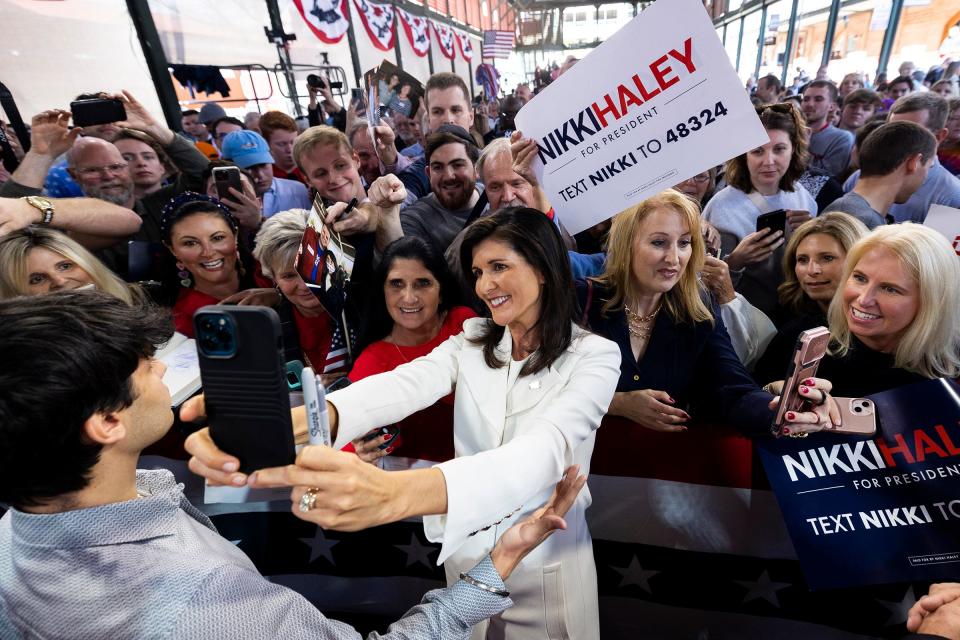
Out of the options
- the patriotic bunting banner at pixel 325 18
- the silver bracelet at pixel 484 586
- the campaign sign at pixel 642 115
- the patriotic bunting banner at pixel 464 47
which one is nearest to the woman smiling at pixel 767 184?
the campaign sign at pixel 642 115

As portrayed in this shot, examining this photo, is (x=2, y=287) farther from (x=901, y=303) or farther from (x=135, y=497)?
(x=901, y=303)

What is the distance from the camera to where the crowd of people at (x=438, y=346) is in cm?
78

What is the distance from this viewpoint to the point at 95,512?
802 millimetres

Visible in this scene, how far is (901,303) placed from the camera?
1.54 meters

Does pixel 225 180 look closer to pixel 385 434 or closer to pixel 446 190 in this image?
pixel 446 190

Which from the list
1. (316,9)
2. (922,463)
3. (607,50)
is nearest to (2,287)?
(607,50)

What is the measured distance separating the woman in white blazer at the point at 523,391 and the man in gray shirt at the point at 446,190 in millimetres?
1393

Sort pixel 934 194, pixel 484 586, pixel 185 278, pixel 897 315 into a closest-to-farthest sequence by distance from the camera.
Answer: pixel 484 586, pixel 897 315, pixel 185 278, pixel 934 194

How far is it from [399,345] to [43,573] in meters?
1.29

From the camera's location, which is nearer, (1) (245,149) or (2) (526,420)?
(2) (526,420)

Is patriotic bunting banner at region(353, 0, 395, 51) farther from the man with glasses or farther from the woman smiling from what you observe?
the woman smiling

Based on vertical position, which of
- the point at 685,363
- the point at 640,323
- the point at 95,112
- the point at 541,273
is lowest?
the point at 685,363

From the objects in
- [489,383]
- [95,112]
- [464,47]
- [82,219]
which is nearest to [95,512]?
[489,383]

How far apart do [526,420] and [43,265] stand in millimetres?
1942
